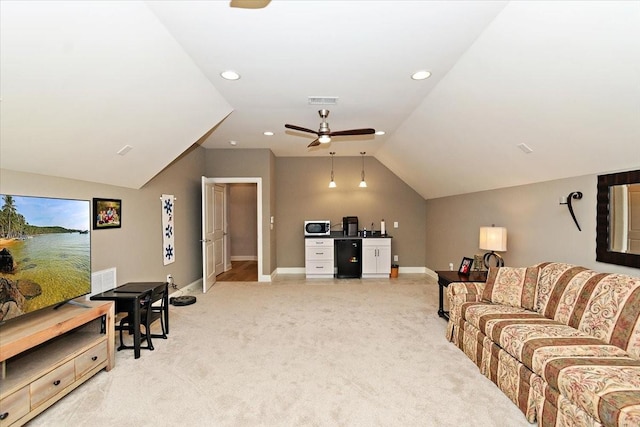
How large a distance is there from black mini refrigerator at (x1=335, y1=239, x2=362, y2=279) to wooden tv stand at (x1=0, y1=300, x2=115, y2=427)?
14.3 ft

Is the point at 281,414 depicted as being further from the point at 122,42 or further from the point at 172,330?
the point at 122,42

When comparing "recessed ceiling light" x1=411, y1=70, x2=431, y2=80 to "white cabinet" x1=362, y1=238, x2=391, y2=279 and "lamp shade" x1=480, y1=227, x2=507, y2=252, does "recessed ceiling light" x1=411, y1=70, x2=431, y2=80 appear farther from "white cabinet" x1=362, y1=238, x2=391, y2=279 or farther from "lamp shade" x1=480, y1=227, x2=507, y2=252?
"white cabinet" x1=362, y1=238, x2=391, y2=279

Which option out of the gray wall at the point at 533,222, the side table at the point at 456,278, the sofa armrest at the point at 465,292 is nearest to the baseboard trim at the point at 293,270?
the gray wall at the point at 533,222

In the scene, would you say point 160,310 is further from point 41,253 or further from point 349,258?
point 349,258

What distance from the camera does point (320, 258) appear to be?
6.54m

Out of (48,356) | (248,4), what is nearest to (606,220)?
(248,4)

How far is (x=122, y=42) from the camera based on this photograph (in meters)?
2.07

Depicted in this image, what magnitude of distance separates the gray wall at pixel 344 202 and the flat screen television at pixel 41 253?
4374 mm

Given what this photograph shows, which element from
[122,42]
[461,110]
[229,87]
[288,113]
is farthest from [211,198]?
[461,110]

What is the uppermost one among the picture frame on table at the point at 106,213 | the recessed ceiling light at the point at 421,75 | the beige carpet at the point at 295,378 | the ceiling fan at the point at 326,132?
the recessed ceiling light at the point at 421,75

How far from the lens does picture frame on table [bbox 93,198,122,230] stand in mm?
3400

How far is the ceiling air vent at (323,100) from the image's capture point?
349cm

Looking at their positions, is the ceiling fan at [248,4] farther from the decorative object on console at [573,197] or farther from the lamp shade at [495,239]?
the lamp shade at [495,239]

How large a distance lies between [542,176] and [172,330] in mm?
4426
